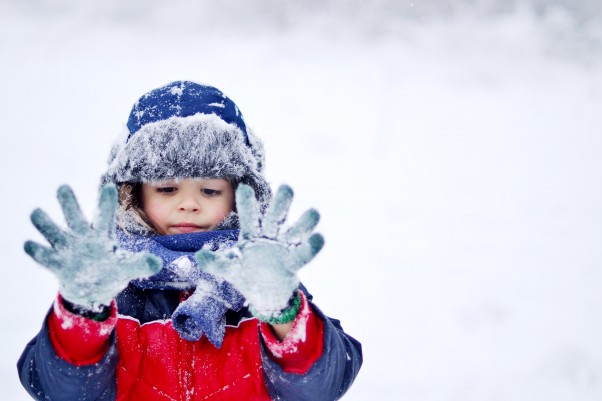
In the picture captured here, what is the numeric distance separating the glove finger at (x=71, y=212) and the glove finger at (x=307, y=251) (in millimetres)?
412

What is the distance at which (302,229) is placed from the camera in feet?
3.73

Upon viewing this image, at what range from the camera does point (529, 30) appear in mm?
5727

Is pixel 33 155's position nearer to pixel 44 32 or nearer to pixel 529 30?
pixel 44 32

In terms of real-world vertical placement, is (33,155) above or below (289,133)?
below

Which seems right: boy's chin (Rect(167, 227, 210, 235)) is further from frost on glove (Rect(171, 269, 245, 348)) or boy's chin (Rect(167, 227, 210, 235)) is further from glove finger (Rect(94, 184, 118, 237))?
glove finger (Rect(94, 184, 118, 237))

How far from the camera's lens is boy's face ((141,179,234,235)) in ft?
5.32

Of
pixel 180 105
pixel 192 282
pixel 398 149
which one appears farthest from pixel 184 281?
pixel 398 149

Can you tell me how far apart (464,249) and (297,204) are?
113 centimetres

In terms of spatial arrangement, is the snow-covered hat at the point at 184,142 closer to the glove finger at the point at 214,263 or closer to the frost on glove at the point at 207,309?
the frost on glove at the point at 207,309

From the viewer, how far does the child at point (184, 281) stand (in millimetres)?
1101

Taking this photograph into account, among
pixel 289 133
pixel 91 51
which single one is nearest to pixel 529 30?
pixel 289 133

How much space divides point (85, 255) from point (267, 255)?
1.16ft

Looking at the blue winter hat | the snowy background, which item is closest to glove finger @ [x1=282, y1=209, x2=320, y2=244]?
the blue winter hat

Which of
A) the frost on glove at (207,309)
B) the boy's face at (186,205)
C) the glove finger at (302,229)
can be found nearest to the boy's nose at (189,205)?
the boy's face at (186,205)
